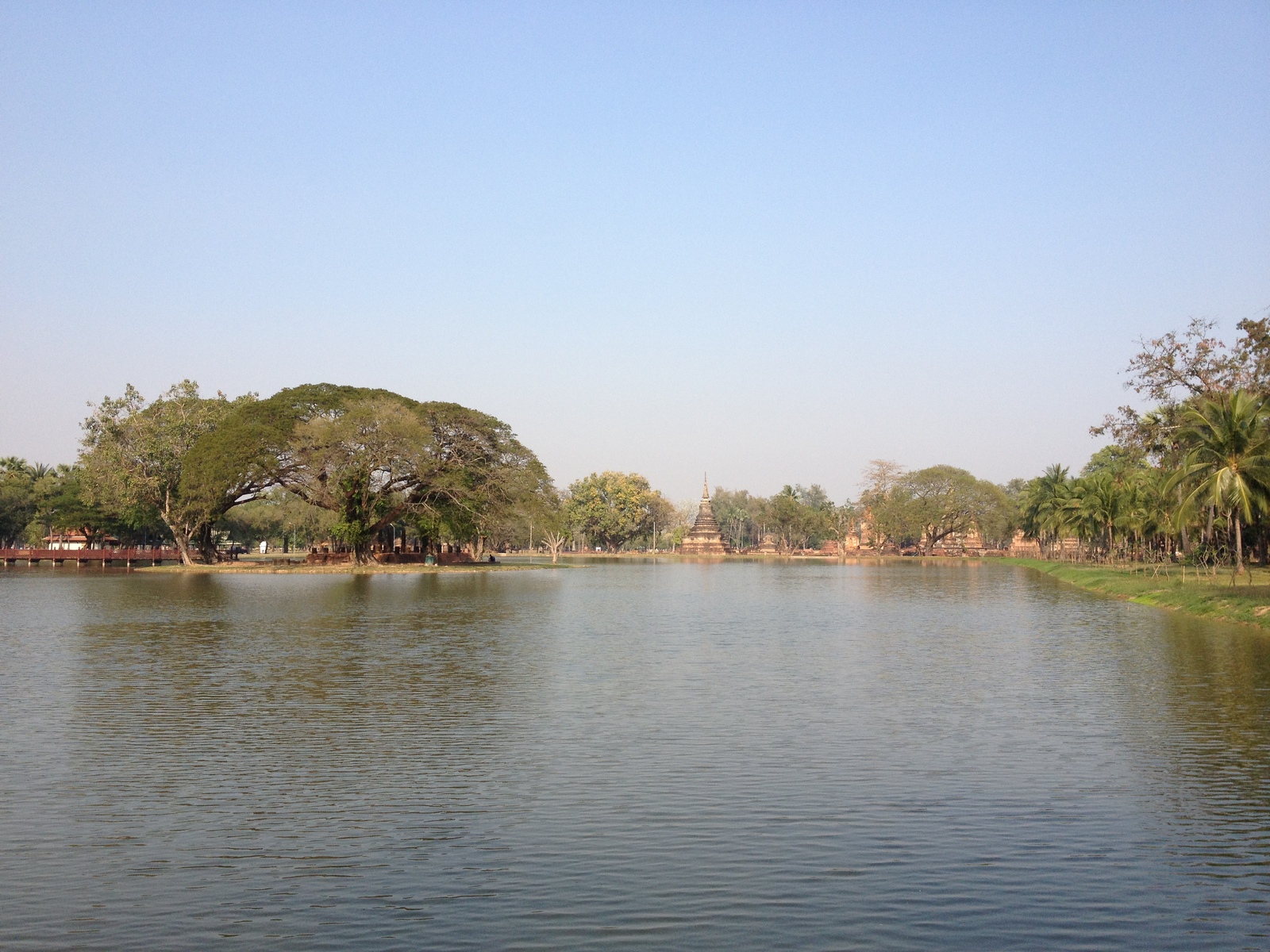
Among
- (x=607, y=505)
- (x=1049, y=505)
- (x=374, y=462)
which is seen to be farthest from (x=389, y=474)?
(x=607, y=505)

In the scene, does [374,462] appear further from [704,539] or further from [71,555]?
[704,539]

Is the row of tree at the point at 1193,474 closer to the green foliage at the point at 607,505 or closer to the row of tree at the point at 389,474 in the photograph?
the row of tree at the point at 389,474

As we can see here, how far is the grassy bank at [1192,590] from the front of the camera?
3803cm

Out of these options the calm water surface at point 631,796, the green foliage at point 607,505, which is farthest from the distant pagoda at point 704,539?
the calm water surface at point 631,796

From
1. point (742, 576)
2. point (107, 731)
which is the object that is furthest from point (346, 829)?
point (742, 576)

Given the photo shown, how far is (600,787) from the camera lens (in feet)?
44.7

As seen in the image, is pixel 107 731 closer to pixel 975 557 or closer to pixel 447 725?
pixel 447 725

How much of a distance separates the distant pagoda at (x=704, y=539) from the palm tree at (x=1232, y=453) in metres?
134

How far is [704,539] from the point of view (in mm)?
184125

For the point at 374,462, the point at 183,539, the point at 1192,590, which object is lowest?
the point at 1192,590

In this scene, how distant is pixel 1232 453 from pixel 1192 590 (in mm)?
6236

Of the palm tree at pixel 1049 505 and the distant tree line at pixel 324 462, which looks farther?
the palm tree at pixel 1049 505

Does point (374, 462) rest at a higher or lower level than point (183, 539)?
higher

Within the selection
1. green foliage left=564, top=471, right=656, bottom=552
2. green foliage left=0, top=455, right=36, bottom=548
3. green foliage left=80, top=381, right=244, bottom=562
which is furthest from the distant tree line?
green foliage left=564, top=471, right=656, bottom=552
